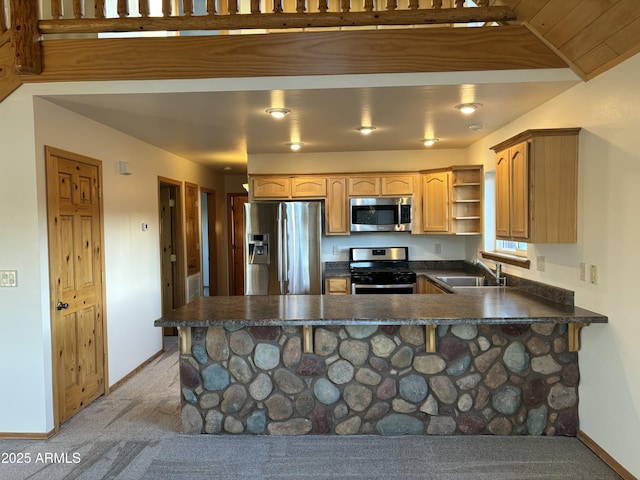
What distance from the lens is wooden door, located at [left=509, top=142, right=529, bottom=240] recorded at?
114 inches

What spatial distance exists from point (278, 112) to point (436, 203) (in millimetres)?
2415

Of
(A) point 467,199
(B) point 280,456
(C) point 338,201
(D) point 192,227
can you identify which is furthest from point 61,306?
(A) point 467,199

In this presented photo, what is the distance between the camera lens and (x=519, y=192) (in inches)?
118

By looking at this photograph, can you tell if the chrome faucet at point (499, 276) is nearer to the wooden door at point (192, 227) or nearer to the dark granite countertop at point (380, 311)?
the dark granite countertop at point (380, 311)

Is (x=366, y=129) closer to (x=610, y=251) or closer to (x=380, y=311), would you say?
(x=380, y=311)

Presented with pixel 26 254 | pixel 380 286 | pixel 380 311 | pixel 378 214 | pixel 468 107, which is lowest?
pixel 380 286

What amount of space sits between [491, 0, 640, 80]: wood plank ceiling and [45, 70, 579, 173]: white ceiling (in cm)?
19

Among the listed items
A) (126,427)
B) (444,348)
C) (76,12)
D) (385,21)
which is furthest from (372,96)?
(126,427)

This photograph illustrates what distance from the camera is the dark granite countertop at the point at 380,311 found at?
259 cm

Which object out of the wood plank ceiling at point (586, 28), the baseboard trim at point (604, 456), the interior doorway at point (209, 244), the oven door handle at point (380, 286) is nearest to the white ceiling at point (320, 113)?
the wood plank ceiling at point (586, 28)

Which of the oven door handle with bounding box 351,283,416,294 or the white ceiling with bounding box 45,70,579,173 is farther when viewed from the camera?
the oven door handle with bounding box 351,283,416,294

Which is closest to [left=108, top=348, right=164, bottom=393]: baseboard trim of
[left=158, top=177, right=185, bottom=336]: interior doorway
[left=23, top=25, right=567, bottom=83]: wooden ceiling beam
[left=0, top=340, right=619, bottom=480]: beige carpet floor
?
[left=0, top=340, right=619, bottom=480]: beige carpet floor

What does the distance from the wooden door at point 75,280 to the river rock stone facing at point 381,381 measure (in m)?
0.98

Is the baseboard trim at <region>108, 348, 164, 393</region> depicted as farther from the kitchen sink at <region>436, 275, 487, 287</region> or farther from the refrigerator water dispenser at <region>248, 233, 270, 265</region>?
the kitchen sink at <region>436, 275, 487, 287</region>
